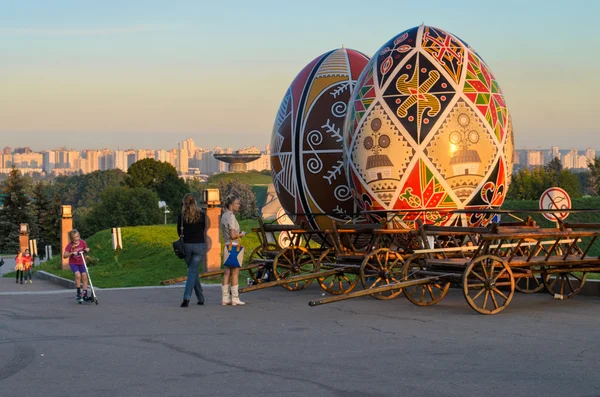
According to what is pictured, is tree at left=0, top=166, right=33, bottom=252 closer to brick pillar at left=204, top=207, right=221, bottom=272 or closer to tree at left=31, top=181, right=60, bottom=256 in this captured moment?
tree at left=31, top=181, right=60, bottom=256

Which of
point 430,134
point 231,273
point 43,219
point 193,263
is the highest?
point 430,134

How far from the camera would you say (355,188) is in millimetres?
17469

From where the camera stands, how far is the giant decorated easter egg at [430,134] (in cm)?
1633

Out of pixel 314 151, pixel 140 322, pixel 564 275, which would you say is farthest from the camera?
pixel 314 151

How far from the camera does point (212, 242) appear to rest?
2467cm

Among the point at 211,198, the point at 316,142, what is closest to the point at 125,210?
the point at 211,198

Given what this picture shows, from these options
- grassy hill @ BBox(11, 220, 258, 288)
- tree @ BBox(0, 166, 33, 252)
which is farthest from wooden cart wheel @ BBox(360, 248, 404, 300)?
tree @ BBox(0, 166, 33, 252)

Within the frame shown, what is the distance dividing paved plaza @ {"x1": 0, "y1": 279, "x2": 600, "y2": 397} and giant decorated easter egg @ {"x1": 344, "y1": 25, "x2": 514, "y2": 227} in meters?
1.73

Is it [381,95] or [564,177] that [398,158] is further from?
[564,177]

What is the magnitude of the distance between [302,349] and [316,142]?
342 inches

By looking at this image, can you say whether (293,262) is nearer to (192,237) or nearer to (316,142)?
(316,142)

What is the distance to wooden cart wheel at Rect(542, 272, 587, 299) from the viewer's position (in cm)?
1617

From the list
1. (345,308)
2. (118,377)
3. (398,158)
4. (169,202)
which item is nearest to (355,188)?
(398,158)

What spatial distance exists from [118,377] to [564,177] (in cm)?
9916
